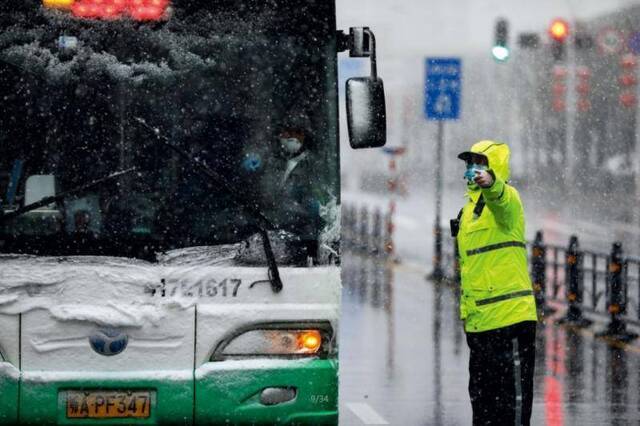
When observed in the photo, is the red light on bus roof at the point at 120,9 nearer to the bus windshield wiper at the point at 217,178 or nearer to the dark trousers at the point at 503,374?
the bus windshield wiper at the point at 217,178

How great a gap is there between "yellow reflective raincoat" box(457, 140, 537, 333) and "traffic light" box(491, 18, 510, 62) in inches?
581

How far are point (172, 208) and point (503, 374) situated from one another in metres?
2.28

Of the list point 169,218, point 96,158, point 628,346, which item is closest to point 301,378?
point 169,218

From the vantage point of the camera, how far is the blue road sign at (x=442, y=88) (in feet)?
78.7

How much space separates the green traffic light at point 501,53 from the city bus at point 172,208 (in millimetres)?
15221

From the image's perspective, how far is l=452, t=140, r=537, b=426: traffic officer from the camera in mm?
8750

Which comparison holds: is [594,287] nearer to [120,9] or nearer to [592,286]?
[592,286]

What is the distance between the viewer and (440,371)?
45.3 feet

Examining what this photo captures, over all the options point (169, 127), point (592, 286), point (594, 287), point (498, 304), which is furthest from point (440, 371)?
point (169, 127)

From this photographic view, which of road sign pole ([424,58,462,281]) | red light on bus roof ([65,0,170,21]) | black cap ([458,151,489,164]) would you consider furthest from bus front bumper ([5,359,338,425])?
road sign pole ([424,58,462,281])

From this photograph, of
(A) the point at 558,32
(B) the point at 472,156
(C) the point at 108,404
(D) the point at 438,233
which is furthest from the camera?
(D) the point at 438,233

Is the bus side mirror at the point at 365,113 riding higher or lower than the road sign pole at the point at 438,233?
higher

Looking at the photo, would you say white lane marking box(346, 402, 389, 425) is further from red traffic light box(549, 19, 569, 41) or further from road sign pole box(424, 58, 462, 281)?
red traffic light box(549, 19, 569, 41)

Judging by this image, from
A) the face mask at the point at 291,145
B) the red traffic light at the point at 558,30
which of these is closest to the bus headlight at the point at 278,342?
the face mask at the point at 291,145
